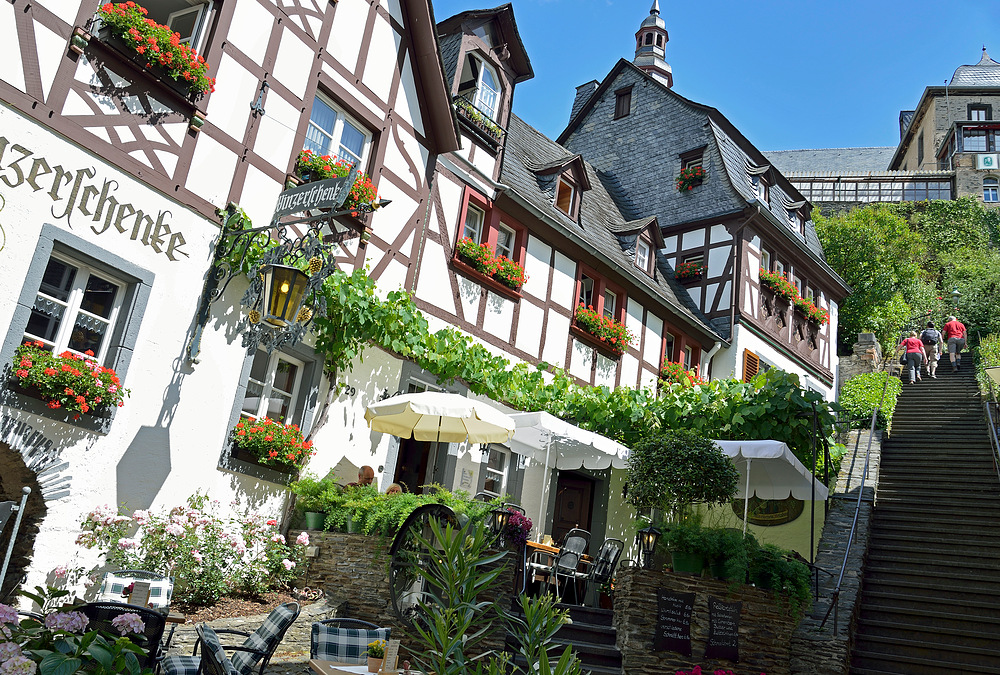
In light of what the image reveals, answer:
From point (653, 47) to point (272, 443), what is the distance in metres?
27.9

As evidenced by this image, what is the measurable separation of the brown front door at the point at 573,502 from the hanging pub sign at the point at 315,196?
7.25m

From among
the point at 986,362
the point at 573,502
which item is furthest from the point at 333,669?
the point at 986,362

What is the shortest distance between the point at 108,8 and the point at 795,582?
9.08 metres

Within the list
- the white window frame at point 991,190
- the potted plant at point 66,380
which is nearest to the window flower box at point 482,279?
the potted plant at point 66,380

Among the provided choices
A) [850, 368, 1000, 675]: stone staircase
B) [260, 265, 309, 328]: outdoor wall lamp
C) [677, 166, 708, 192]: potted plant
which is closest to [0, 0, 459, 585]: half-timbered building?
[260, 265, 309, 328]: outdoor wall lamp

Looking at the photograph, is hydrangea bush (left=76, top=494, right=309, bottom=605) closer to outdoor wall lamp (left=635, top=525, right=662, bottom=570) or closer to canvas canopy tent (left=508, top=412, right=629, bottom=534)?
canvas canopy tent (left=508, top=412, right=629, bottom=534)

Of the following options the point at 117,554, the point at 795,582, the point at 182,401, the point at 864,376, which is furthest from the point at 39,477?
the point at 864,376

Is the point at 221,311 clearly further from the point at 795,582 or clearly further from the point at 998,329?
the point at 998,329

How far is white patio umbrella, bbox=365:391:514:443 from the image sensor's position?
356 inches

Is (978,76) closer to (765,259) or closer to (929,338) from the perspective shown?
(929,338)

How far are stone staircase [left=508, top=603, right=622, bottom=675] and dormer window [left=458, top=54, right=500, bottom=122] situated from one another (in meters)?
7.98

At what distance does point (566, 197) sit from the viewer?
15.9 metres

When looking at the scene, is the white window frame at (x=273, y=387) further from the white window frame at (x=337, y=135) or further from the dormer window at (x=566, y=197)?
the dormer window at (x=566, y=197)

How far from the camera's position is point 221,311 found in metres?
8.86
